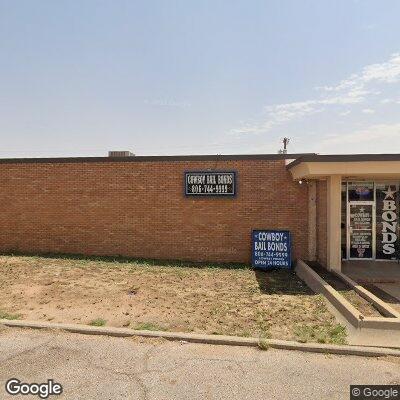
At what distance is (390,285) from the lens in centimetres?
965

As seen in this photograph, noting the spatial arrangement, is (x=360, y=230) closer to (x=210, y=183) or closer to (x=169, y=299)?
(x=210, y=183)

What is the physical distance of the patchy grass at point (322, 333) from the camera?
20.3 feet

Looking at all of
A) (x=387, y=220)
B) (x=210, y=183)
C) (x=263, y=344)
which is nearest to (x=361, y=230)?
(x=387, y=220)

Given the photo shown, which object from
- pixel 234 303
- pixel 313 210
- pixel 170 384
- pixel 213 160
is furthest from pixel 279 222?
pixel 170 384

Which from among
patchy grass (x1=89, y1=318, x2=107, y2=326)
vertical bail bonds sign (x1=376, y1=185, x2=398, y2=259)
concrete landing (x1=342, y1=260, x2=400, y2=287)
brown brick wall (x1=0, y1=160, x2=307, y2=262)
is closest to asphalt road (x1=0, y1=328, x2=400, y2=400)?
patchy grass (x1=89, y1=318, x2=107, y2=326)

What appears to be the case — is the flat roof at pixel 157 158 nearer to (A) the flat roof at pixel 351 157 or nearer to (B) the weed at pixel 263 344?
(A) the flat roof at pixel 351 157

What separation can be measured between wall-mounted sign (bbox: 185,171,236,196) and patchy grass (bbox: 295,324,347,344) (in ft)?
21.8

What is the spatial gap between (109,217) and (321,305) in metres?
8.60

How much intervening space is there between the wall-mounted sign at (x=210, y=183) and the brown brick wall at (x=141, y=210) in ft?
0.76

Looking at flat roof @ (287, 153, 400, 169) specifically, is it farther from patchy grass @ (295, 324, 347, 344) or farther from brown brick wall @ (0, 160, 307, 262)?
patchy grass @ (295, 324, 347, 344)

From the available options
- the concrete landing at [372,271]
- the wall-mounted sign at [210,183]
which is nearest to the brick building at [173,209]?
the wall-mounted sign at [210,183]

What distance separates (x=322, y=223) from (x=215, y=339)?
710cm

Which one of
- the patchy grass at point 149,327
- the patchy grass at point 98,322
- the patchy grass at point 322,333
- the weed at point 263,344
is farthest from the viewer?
the patchy grass at point 98,322

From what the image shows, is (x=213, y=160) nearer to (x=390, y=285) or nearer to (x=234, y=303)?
(x=234, y=303)
